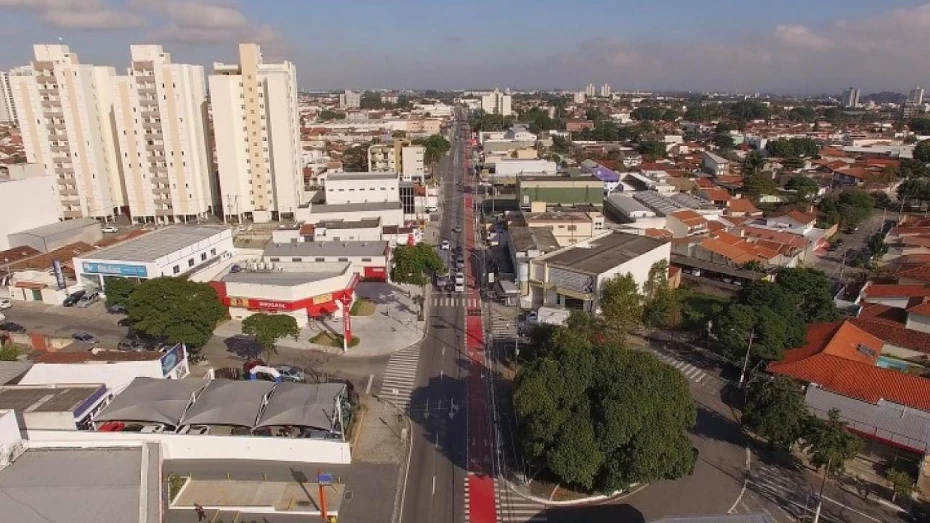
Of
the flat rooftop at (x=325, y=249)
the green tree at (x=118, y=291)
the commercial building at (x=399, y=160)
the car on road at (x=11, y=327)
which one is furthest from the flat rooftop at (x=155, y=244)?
the commercial building at (x=399, y=160)

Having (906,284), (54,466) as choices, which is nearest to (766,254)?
(906,284)

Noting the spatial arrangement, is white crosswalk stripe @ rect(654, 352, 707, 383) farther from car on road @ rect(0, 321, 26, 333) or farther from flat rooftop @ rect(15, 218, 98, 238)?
flat rooftop @ rect(15, 218, 98, 238)

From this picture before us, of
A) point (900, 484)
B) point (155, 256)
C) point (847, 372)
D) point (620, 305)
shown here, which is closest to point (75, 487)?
point (155, 256)

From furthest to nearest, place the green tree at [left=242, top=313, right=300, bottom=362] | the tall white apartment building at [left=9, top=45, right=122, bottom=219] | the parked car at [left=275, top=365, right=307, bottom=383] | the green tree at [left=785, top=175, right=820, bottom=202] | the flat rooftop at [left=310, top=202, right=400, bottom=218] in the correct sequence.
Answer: the green tree at [left=785, top=175, right=820, bottom=202] → the tall white apartment building at [left=9, top=45, right=122, bottom=219] → the flat rooftop at [left=310, top=202, right=400, bottom=218] → the green tree at [left=242, top=313, right=300, bottom=362] → the parked car at [left=275, top=365, right=307, bottom=383]

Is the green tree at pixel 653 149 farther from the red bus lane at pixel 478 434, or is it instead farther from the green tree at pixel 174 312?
the green tree at pixel 174 312

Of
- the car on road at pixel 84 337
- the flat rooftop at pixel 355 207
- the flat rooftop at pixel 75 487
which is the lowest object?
the car on road at pixel 84 337

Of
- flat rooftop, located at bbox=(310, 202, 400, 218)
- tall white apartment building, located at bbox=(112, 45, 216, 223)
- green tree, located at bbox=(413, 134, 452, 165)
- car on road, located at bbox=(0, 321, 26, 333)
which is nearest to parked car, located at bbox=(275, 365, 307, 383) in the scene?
car on road, located at bbox=(0, 321, 26, 333)

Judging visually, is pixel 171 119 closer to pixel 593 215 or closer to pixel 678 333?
pixel 593 215
